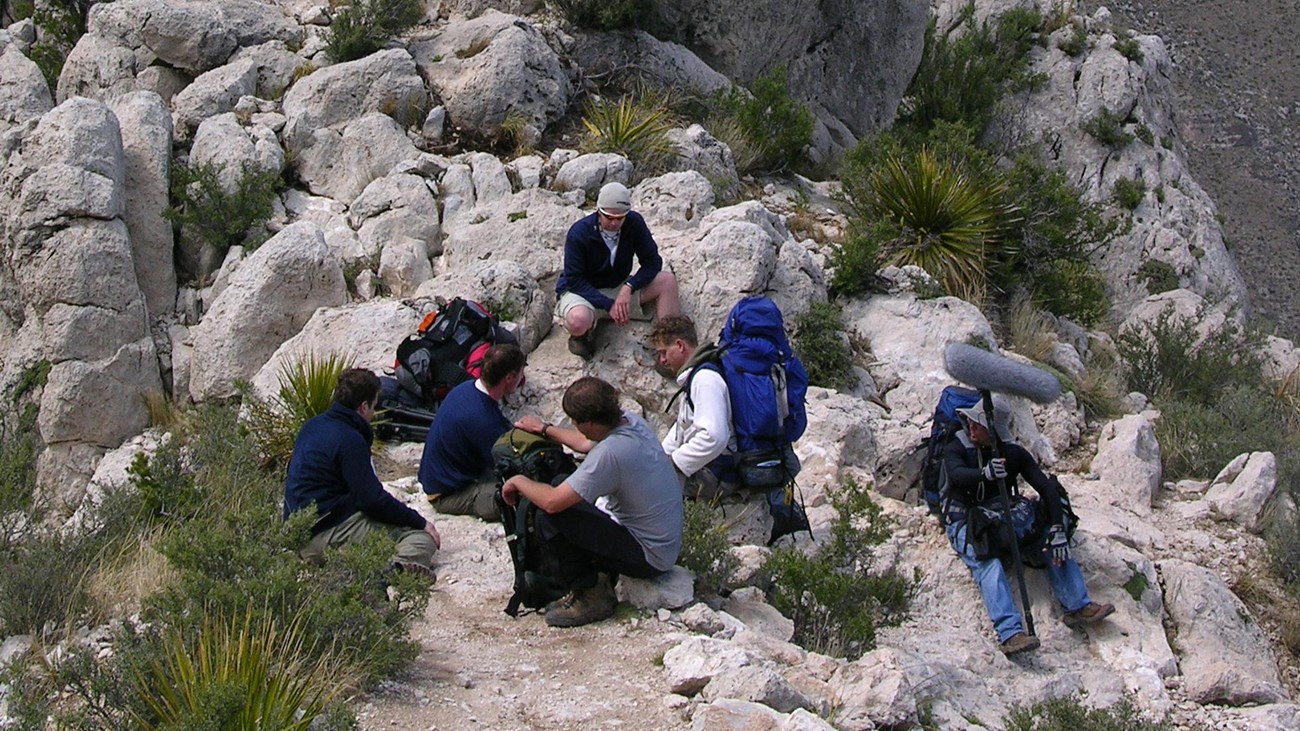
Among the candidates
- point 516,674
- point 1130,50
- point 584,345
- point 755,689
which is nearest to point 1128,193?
point 1130,50

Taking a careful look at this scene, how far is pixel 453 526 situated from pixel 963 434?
310 cm

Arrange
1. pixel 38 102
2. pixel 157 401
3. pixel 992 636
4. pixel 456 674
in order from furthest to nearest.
Answer: pixel 38 102 < pixel 157 401 < pixel 992 636 < pixel 456 674

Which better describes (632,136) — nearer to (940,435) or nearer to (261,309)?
(261,309)

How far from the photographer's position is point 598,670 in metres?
5.28

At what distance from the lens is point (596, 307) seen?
909 cm

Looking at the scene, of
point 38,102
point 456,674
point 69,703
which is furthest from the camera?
point 38,102

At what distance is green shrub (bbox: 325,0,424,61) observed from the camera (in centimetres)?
1319

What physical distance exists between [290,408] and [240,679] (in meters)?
4.78

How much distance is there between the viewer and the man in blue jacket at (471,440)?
7195 millimetres

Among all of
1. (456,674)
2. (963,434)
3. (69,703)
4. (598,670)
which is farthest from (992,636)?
(69,703)

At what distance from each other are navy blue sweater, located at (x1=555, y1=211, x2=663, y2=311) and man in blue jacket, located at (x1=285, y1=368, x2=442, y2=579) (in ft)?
9.11

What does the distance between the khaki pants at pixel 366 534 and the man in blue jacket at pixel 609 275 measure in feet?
9.15

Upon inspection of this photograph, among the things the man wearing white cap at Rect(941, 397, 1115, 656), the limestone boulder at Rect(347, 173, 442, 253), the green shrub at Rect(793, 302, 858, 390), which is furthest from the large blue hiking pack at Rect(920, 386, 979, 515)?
the limestone boulder at Rect(347, 173, 442, 253)

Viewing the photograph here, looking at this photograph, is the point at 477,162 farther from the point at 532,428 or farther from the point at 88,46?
the point at 532,428
